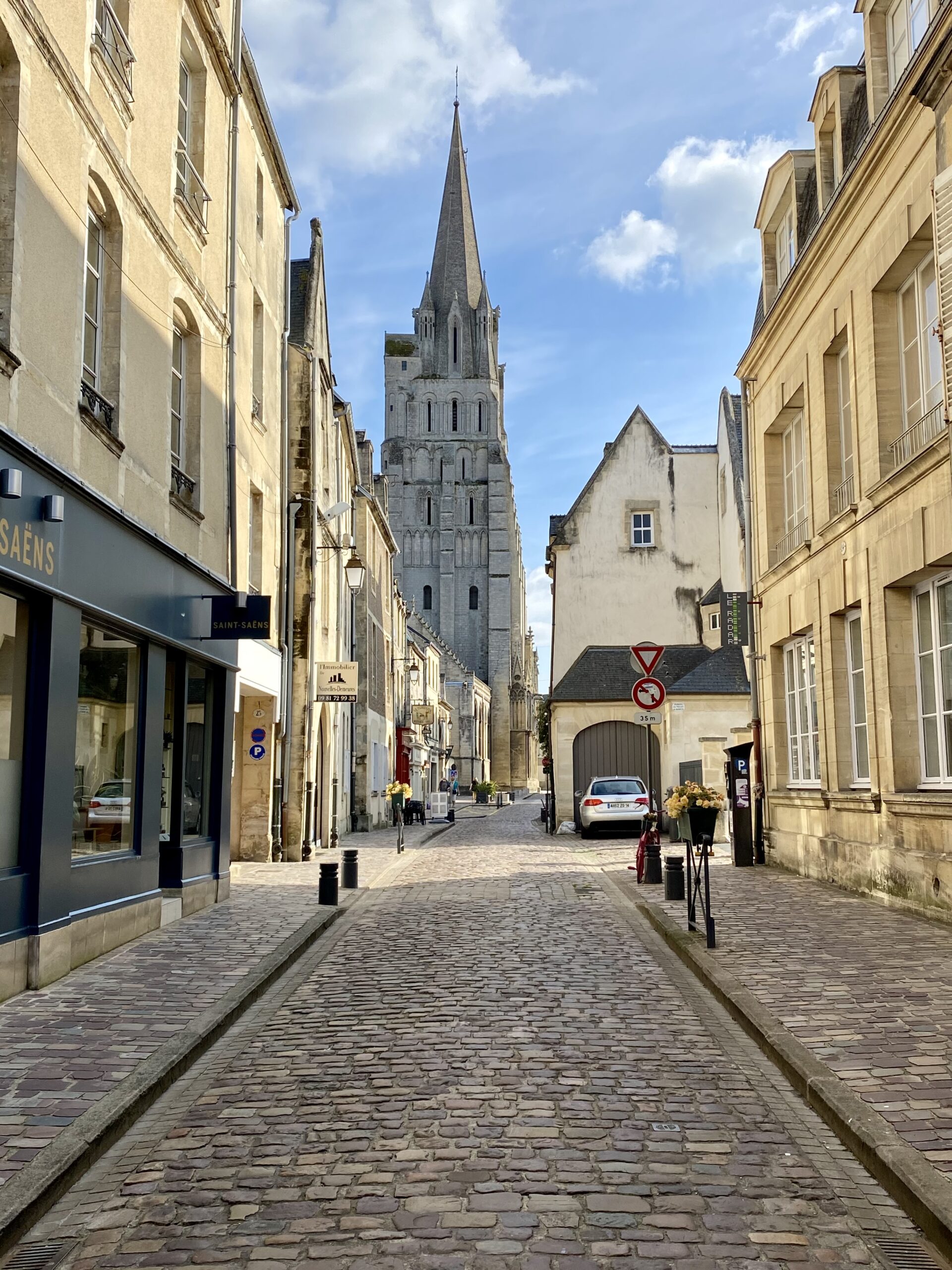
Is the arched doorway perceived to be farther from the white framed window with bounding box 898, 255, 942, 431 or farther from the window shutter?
the window shutter

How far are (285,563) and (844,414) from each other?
954 cm

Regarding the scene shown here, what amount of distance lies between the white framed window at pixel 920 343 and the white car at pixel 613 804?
1572 cm

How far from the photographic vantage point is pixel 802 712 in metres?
17.2

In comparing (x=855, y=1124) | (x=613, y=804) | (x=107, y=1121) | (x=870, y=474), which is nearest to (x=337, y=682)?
(x=613, y=804)

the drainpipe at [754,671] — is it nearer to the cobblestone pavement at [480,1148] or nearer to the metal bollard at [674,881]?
the metal bollard at [674,881]

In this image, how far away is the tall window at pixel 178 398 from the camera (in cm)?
1298

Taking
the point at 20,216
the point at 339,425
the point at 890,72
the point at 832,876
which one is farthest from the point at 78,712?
the point at 339,425

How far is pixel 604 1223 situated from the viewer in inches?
163

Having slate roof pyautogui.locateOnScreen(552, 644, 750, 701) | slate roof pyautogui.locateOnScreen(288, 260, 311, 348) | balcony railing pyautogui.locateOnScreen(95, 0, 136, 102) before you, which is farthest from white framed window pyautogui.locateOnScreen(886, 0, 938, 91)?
slate roof pyautogui.locateOnScreen(552, 644, 750, 701)

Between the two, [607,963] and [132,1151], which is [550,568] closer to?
[607,963]

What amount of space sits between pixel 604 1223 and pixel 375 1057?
2.65 m

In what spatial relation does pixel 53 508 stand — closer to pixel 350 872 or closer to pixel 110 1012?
pixel 110 1012

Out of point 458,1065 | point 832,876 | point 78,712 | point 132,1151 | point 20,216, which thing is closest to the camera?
point 132,1151

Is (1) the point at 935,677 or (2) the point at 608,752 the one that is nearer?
(1) the point at 935,677
